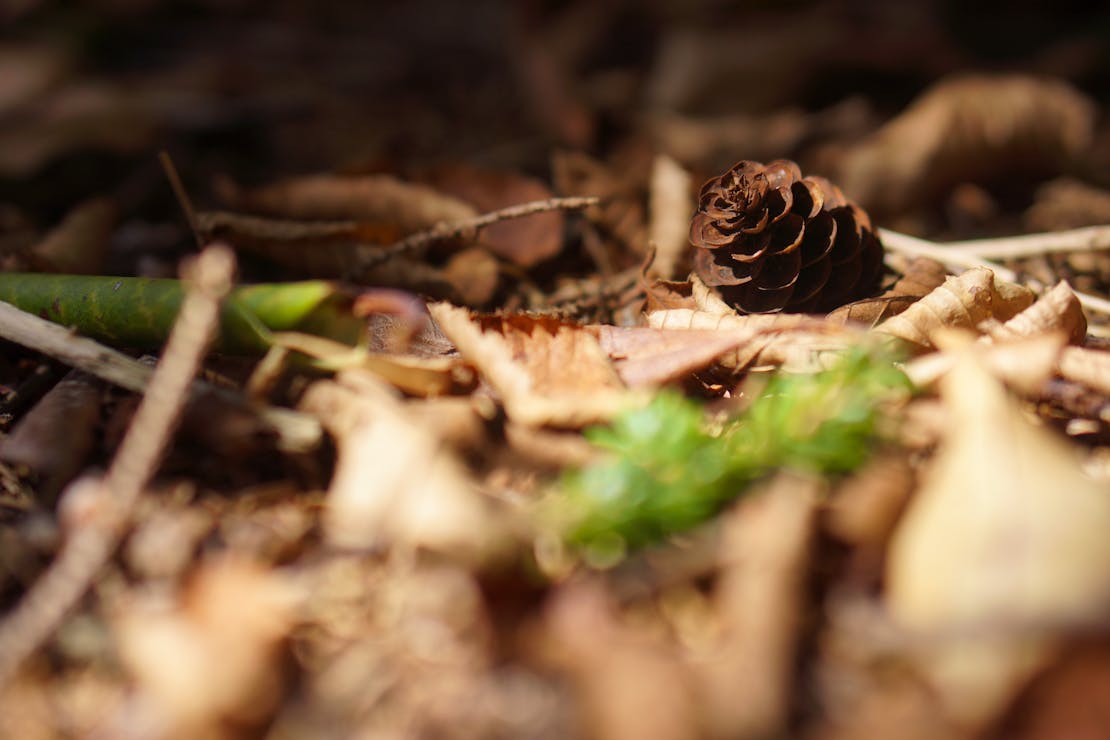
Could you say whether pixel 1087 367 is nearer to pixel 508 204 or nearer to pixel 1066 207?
pixel 508 204

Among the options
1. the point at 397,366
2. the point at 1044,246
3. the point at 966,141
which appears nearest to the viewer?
the point at 397,366

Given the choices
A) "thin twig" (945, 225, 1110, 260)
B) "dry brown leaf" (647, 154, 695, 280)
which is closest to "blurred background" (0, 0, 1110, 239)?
"dry brown leaf" (647, 154, 695, 280)

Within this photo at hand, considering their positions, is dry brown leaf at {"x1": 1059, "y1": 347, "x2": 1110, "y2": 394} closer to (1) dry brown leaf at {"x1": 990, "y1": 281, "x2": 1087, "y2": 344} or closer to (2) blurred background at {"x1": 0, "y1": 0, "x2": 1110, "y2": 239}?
(1) dry brown leaf at {"x1": 990, "y1": 281, "x2": 1087, "y2": 344}

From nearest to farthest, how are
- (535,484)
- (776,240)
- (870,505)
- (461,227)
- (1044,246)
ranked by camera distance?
(870,505)
(535,484)
(776,240)
(461,227)
(1044,246)

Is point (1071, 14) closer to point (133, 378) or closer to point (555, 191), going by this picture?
point (555, 191)

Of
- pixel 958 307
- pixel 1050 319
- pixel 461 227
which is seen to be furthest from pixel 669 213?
pixel 1050 319

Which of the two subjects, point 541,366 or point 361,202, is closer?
point 541,366

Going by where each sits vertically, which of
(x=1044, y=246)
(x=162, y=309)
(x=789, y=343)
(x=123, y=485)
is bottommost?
Answer: (x=1044, y=246)
